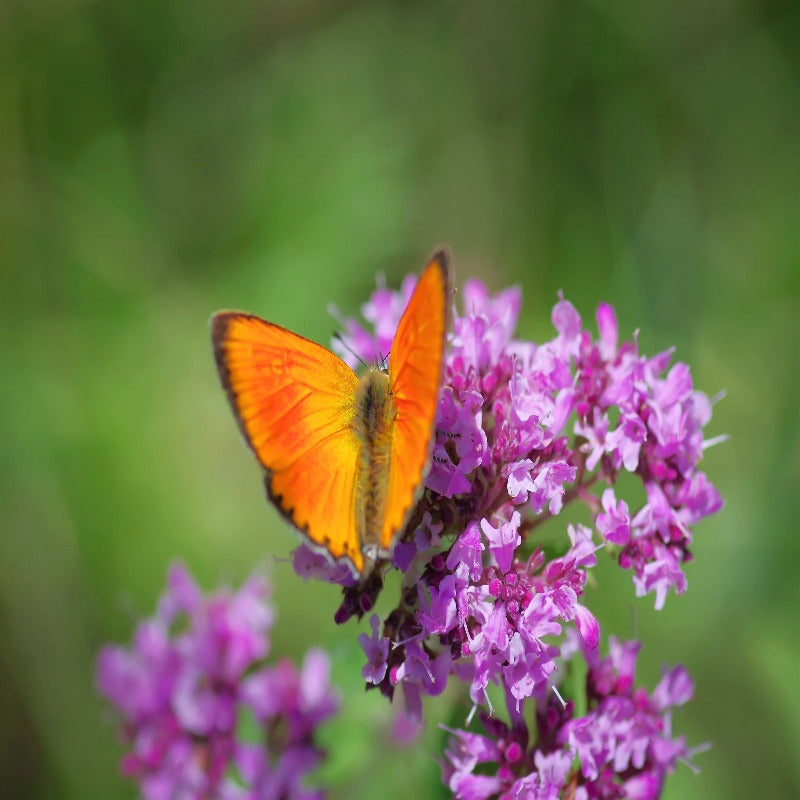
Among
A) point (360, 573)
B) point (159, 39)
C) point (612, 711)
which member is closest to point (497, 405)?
point (360, 573)

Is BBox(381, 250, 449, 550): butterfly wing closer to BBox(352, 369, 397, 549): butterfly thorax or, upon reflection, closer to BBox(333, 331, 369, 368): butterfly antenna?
BBox(352, 369, 397, 549): butterfly thorax

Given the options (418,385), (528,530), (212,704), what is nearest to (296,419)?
(418,385)

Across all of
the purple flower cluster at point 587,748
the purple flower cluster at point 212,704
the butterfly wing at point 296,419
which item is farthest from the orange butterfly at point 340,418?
the purple flower cluster at point 212,704

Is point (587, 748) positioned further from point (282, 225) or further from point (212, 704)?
point (282, 225)

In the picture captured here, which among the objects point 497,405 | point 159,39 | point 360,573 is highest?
point 159,39

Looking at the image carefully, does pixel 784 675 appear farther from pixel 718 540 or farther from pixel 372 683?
pixel 372 683

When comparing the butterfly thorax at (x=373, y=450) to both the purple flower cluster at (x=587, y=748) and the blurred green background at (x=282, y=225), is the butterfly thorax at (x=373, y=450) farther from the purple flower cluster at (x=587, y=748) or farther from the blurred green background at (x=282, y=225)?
the blurred green background at (x=282, y=225)
